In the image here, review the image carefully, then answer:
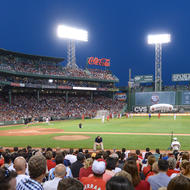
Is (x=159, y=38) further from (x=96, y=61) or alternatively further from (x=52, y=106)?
(x=52, y=106)

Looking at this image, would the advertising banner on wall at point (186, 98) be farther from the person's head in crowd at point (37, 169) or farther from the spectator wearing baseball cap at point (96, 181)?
the person's head in crowd at point (37, 169)

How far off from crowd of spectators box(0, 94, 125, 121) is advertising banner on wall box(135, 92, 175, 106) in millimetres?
6155

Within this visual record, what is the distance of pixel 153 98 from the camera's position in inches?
2697

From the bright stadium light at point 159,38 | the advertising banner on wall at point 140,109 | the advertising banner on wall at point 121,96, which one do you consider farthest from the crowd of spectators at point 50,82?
the bright stadium light at point 159,38

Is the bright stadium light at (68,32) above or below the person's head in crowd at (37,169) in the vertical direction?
above

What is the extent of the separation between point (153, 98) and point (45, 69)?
1420 inches

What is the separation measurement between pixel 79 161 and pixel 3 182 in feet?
17.0

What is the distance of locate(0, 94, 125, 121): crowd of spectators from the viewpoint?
48.0 metres

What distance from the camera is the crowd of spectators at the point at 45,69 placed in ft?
180

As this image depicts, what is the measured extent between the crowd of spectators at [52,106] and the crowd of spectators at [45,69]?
7180 mm

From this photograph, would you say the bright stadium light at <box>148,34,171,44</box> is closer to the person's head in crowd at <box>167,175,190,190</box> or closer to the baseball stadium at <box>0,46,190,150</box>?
the baseball stadium at <box>0,46,190,150</box>

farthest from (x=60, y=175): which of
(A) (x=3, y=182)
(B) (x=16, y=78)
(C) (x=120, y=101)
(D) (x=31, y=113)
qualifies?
(C) (x=120, y=101)

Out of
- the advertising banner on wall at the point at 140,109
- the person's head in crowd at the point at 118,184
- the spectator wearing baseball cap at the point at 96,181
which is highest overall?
the person's head in crowd at the point at 118,184

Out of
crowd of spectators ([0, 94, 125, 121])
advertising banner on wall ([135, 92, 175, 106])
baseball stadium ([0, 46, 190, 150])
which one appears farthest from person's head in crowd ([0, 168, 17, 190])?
advertising banner on wall ([135, 92, 175, 106])
